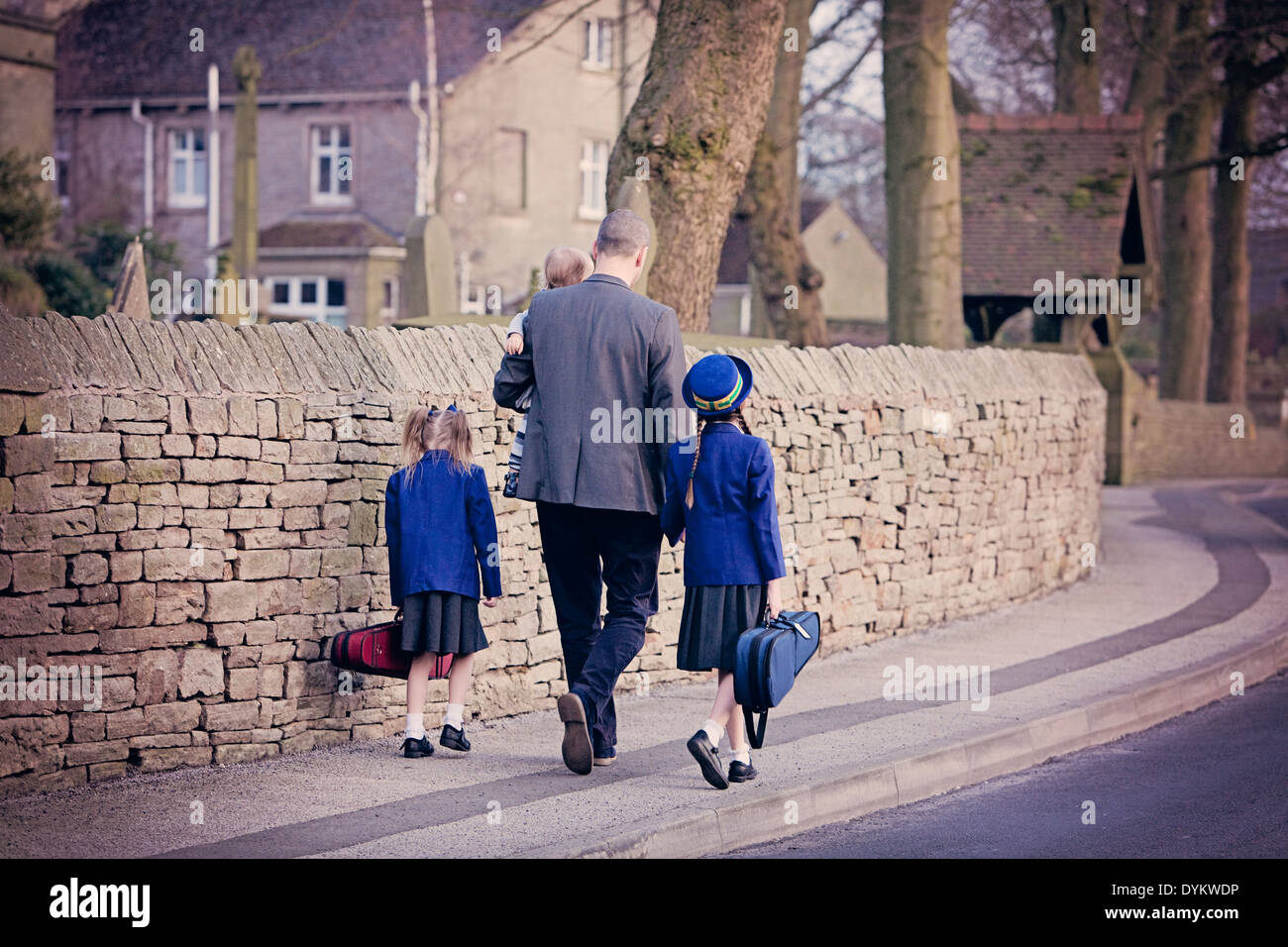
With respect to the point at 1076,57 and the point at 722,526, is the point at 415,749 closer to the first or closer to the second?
the point at 722,526

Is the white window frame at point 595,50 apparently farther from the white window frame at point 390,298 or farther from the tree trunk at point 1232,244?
the tree trunk at point 1232,244

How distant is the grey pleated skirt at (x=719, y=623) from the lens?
255 inches

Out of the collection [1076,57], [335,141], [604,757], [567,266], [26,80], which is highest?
[335,141]

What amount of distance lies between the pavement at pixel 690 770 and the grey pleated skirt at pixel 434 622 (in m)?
0.50

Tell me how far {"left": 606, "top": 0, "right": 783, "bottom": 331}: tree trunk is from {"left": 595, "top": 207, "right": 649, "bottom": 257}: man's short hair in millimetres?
4692

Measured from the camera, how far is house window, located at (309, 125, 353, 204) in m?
38.5

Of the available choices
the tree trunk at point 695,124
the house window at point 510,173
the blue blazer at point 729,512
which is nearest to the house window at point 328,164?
the house window at point 510,173

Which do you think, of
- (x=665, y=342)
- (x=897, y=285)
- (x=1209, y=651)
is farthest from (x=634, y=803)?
(x=897, y=285)

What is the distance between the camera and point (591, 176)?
4159 cm

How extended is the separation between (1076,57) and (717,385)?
19.6 metres

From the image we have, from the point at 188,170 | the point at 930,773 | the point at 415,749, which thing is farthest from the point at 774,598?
the point at 188,170

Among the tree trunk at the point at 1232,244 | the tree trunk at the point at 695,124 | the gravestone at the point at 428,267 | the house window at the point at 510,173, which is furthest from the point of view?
the house window at the point at 510,173

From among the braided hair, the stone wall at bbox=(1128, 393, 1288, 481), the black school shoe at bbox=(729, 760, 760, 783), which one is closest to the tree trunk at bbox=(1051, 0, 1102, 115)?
the stone wall at bbox=(1128, 393, 1288, 481)

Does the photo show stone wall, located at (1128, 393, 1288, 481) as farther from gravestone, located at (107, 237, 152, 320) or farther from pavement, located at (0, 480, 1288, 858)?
gravestone, located at (107, 237, 152, 320)
